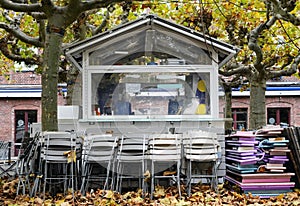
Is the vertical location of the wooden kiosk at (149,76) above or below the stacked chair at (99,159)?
above

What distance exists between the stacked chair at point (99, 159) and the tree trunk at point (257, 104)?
27.9ft

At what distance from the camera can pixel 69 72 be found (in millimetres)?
17500

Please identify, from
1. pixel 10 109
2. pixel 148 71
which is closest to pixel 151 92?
pixel 148 71

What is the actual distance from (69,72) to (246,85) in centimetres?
893

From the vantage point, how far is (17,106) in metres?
28.8

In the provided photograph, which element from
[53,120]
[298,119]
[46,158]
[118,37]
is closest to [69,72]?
[118,37]

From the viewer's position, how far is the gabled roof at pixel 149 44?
11.3 m

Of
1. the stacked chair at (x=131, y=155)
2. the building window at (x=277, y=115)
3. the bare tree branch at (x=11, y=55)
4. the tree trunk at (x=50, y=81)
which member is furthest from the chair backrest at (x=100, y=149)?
the building window at (x=277, y=115)

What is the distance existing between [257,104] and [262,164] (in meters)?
7.72

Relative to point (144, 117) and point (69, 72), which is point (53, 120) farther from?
point (69, 72)

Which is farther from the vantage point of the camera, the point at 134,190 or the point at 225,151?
the point at 225,151

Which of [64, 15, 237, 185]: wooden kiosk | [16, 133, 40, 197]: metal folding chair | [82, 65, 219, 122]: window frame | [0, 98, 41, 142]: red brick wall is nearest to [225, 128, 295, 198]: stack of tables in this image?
[64, 15, 237, 185]: wooden kiosk

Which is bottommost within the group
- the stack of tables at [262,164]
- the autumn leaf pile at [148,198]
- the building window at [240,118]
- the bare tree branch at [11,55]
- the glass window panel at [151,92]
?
the autumn leaf pile at [148,198]

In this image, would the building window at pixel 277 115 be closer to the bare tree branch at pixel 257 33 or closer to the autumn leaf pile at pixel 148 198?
the bare tree branch at pixel 257 33
